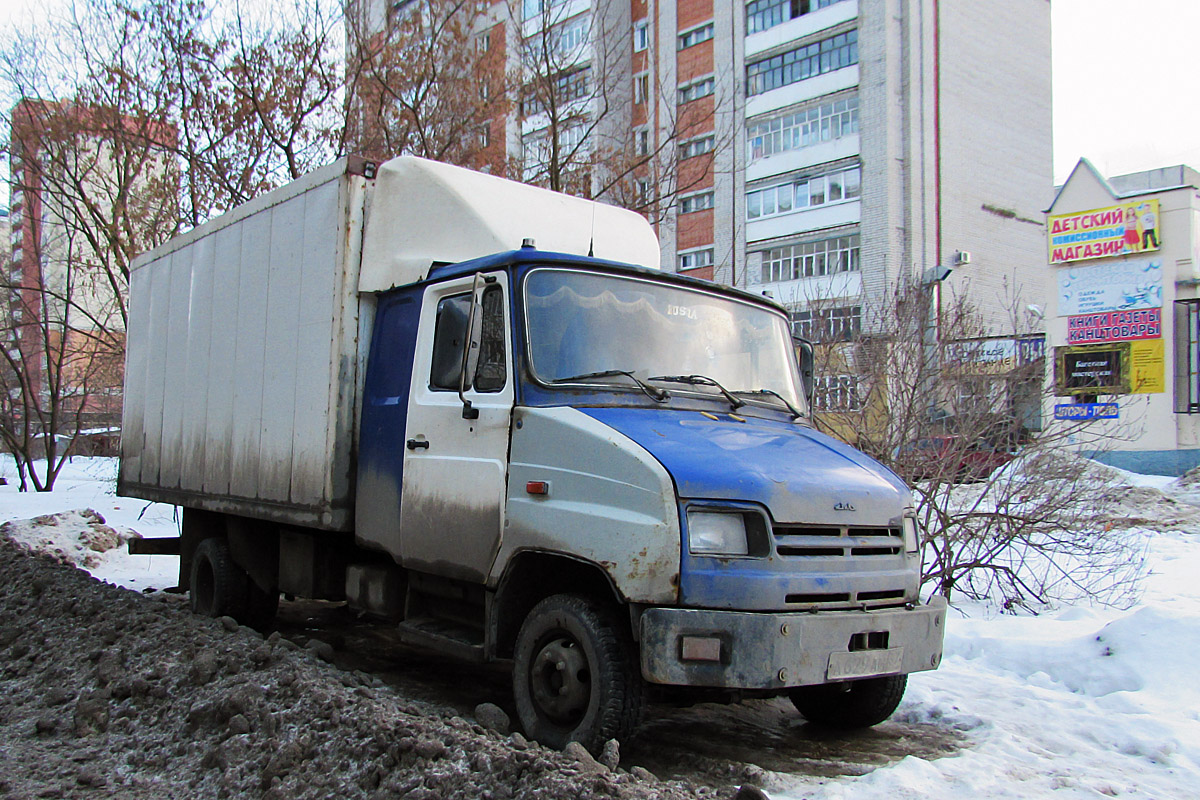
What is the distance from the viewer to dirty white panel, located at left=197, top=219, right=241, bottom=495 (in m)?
7.58

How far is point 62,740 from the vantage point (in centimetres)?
501

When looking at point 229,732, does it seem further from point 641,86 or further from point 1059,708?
point 641,86

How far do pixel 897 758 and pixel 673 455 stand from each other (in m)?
2.04

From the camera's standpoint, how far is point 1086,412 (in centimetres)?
963

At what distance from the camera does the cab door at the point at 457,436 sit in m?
5.07

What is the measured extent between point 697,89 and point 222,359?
1330 inches

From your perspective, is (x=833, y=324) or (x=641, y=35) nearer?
(x=833, y=324)

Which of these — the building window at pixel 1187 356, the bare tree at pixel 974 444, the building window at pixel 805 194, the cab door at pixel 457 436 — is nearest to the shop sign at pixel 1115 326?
the building window at pixel 1187 356

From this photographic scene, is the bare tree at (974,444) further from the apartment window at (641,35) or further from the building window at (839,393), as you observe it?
the apartment window at (641,35)

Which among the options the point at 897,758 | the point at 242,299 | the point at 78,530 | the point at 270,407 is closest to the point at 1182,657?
the point at 897,758

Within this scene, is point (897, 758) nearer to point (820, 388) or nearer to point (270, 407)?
point (270, 407)

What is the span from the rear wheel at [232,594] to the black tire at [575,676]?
372cm

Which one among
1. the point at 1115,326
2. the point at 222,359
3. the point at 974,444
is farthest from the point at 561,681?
the point at 1115,326

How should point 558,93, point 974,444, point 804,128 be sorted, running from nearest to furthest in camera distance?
point 974,444 < point 558,93 < point 804,128
